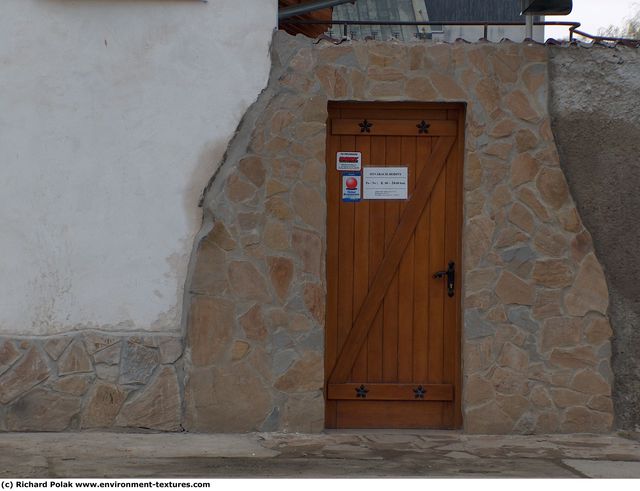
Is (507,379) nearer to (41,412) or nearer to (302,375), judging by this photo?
(302,375)

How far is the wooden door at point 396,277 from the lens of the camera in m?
7.79

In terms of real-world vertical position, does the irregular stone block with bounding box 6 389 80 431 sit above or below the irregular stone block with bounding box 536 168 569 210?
below

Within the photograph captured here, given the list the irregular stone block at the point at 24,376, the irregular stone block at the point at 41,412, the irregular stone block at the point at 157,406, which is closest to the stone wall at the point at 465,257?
the irregular stone block at the point at 157,406

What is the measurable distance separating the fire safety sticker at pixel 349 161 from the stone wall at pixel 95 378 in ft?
5.49

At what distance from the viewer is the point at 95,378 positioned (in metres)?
7.55

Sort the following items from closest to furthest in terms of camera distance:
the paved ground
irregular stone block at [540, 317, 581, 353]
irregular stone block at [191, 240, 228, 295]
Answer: the paved ground
irregular stone block at [191, 240, 228, 295]
irregular stone block at [540, 317, 581, 353]

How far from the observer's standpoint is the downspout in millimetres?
7851

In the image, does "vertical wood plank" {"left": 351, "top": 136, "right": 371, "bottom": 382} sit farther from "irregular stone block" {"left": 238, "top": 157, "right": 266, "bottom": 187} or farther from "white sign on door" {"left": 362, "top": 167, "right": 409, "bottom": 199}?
"irregular stone block" {"left": 238, "top": 157, "right": 266, "bottom": 187}

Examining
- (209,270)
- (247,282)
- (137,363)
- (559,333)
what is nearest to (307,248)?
(247,282)

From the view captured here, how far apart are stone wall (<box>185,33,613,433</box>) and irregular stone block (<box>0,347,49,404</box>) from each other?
1.02 metres

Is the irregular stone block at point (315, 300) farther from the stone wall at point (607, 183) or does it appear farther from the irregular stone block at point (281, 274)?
the stone wall at point (607, 183)

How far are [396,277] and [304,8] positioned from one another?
206cm

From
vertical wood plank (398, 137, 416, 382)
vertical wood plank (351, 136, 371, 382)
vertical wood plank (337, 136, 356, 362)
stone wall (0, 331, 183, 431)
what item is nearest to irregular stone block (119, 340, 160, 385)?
stone wall (0, 331, 183, 431)

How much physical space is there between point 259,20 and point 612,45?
2499 mm
